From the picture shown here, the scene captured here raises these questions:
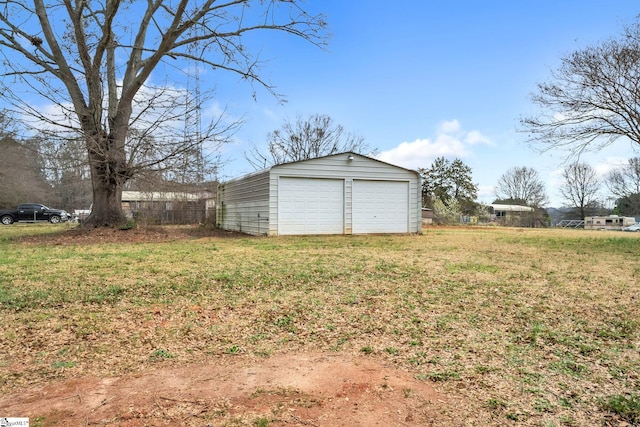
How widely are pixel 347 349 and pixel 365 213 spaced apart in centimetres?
1093

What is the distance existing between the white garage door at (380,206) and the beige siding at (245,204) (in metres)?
3.14

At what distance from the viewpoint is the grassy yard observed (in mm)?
2354

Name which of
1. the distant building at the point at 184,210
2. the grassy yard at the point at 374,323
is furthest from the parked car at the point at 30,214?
the grassy yard at the point at 374,323

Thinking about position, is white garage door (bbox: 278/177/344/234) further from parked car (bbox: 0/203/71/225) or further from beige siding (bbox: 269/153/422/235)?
parked car (bbox: 0/203/71/225)

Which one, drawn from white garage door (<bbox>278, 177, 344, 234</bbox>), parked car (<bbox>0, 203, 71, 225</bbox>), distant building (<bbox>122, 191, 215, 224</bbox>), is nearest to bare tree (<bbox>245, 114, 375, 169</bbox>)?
distant building (<bbox>122, 191, 215, 224</bbox>)

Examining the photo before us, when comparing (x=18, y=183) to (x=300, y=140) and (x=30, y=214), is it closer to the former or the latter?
(x=30, y=214)

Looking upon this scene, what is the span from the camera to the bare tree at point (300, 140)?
28.6 m

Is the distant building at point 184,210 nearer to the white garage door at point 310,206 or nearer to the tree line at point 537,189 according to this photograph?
the white garage door at point 310,206

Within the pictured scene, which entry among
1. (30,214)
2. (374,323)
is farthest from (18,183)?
(374,323)

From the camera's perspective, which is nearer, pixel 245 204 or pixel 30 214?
pixel 245 204

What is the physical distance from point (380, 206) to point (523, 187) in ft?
133

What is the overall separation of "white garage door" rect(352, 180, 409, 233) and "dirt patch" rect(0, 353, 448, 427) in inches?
437

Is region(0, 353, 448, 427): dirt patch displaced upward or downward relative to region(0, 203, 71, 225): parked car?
downward

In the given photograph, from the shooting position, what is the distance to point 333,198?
1327 centimetres
